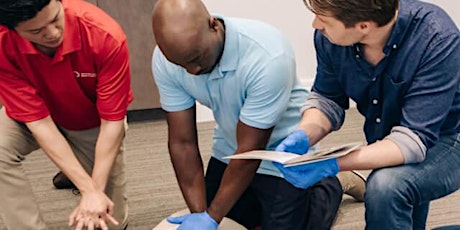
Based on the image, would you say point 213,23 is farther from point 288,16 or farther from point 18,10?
point 288,16

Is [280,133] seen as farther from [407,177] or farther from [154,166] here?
[154,166]

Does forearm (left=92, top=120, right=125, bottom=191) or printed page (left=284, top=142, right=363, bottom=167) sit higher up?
printed page (left=284, top=142, right=363, bottom=167)

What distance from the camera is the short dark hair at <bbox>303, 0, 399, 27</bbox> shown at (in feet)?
3.74

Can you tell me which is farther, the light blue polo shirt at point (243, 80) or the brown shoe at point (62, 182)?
the brown shoe at point (62, 182)

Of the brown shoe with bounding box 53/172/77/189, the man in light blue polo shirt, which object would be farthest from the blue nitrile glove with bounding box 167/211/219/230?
the brown shoe with bounding box 53/172/77/189

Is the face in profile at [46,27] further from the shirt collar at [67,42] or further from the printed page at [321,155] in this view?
the printed page at [321,155]

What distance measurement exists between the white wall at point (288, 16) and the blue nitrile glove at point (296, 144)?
1363 mm

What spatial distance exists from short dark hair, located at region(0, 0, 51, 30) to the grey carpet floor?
0.81 meters

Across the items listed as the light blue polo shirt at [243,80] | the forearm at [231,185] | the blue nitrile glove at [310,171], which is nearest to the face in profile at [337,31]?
→ the light blue polo shirt at [243,80]

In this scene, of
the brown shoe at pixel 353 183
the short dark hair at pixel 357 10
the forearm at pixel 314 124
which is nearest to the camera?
the short dark hair at pixel 357 10

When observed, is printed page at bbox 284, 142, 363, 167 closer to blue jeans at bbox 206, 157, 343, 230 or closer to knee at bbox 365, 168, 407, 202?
knee at bbox 365, 168, 407, 202

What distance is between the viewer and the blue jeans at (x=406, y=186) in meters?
1.21

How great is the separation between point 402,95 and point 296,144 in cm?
26

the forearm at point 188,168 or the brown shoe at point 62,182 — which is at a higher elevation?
the forearm at point 188,168
